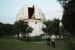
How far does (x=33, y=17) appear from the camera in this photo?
274ft

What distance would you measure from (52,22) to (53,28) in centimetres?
247

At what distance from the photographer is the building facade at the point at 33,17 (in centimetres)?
8144

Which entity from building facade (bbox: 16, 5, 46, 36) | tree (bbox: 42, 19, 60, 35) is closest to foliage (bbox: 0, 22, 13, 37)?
building facade (bbox: 16, 5, 46, 36)

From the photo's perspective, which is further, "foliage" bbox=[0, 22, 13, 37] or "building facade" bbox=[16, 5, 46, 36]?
"building facade" bbox=[16, 5, 46, 36]

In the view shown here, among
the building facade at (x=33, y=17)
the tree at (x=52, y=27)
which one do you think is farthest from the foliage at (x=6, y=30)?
the tree at (x=52, y=27)

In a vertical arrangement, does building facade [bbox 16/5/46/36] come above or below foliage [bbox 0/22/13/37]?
above

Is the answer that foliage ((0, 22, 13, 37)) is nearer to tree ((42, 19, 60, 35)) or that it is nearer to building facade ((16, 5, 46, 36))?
building facade ((16, 5, 46, 36))

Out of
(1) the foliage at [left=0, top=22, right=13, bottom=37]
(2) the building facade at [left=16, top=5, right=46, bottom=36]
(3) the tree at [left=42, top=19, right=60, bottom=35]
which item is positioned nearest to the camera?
(3) the tree at [left=42, top=19, right=60, bottom=35]

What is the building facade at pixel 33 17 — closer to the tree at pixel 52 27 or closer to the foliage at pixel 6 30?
the foliage at pixel 6 30

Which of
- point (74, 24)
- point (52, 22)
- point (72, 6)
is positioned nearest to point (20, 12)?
point (52, 22)

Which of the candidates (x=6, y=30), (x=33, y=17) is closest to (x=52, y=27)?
(x=33, y=17)

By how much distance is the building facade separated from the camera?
3206 inches

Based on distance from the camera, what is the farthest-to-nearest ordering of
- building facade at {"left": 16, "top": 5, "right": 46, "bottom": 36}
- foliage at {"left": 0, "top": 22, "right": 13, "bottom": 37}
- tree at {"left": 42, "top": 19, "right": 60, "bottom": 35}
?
1. building facade at {"left": 16, "top": 5, "right": 46, "bottom": 36}
2. foliage at {"left": 0, "top": 22, "right": 13, "bottom": 37}
3. tree at {"left": 42, "top": 19, "right": 60, "bottom": 35}

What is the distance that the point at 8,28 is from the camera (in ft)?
266
